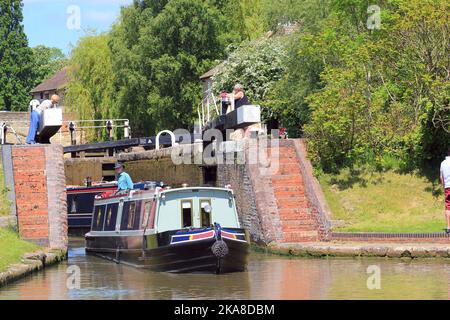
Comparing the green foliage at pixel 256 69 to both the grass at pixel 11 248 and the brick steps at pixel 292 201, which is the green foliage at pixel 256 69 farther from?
the grass at pixel 11 248

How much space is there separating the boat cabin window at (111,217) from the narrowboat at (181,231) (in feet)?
1.83

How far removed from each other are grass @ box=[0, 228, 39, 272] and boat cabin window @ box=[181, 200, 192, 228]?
3.33 m

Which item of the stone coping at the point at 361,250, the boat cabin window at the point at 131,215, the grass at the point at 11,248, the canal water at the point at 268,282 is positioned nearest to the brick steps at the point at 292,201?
the stone coping at the point at 361,250

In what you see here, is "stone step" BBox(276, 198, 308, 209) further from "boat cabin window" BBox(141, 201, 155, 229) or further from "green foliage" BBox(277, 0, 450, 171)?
"boat cabin window" BBox(141, 201, 155, 229)

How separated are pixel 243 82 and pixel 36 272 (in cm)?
2580

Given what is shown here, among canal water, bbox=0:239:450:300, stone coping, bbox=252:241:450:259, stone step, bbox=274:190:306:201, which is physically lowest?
canal water, bbox=0:239:450:300

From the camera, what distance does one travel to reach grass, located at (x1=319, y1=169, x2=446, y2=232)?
983 inches

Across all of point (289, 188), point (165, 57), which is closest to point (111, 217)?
point (289, 188)

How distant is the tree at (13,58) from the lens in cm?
8775

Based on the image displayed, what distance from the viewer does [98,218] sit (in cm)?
2869

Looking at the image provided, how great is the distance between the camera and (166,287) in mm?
19938

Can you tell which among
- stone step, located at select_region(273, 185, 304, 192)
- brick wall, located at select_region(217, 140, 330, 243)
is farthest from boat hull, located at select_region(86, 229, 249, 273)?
stone step, located at select_region(273, 185, 304, 192)
